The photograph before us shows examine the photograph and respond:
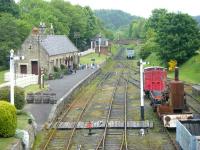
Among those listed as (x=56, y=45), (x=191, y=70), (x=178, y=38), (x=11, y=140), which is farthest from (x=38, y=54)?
(x=11, y=140)

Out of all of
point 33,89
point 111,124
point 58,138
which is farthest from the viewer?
point 33,89

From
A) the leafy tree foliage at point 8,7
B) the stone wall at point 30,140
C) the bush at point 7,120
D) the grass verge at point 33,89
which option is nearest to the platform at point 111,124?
the stone wall at point 30,140

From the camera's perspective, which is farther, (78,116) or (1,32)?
(1,32)

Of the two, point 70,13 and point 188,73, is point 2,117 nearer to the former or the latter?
point 188,73

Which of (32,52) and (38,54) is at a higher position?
(32,52)

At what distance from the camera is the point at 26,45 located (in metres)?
61.2

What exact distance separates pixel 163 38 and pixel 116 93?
2181cm

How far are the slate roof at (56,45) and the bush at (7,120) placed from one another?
39508 millimetres

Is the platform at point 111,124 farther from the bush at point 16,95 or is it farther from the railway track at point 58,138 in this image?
the bush at point 16,95

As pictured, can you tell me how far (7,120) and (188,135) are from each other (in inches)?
322

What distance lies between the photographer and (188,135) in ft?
60.9

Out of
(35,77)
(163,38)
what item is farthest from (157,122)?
(163,38)

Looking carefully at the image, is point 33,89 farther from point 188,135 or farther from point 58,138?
point 188,135

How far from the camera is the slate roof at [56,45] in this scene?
62.5 metres
